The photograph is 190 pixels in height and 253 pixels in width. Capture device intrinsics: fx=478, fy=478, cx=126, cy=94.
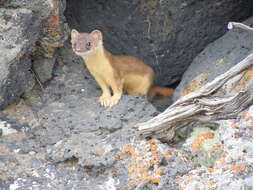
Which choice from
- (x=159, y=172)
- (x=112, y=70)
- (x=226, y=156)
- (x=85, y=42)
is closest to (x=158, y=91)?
(x=112, y=70)

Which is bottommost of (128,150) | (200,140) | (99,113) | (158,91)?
(158,91)

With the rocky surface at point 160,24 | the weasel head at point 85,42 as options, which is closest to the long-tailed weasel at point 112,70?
the weasel head at point 85,42

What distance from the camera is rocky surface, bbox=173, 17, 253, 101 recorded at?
4473 millimetres

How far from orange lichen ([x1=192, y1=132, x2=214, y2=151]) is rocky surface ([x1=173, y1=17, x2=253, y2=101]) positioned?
97 centimetres

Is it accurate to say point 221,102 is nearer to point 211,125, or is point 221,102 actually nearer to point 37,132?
point 211,125

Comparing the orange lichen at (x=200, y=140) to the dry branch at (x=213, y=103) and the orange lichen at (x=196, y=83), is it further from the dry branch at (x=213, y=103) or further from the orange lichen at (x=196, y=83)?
the orange lichen at (x=196, y=83)

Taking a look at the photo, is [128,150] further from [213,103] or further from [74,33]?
[74,33]

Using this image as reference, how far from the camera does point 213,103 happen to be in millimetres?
3559

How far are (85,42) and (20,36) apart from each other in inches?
28.3

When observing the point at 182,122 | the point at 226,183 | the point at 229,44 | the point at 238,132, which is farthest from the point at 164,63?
the point at 226,183

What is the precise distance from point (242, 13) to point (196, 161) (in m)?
2.11

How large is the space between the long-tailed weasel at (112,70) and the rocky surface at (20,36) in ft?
1.11

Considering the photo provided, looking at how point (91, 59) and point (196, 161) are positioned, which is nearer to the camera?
point (196, 161)

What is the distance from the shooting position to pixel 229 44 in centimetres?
467
